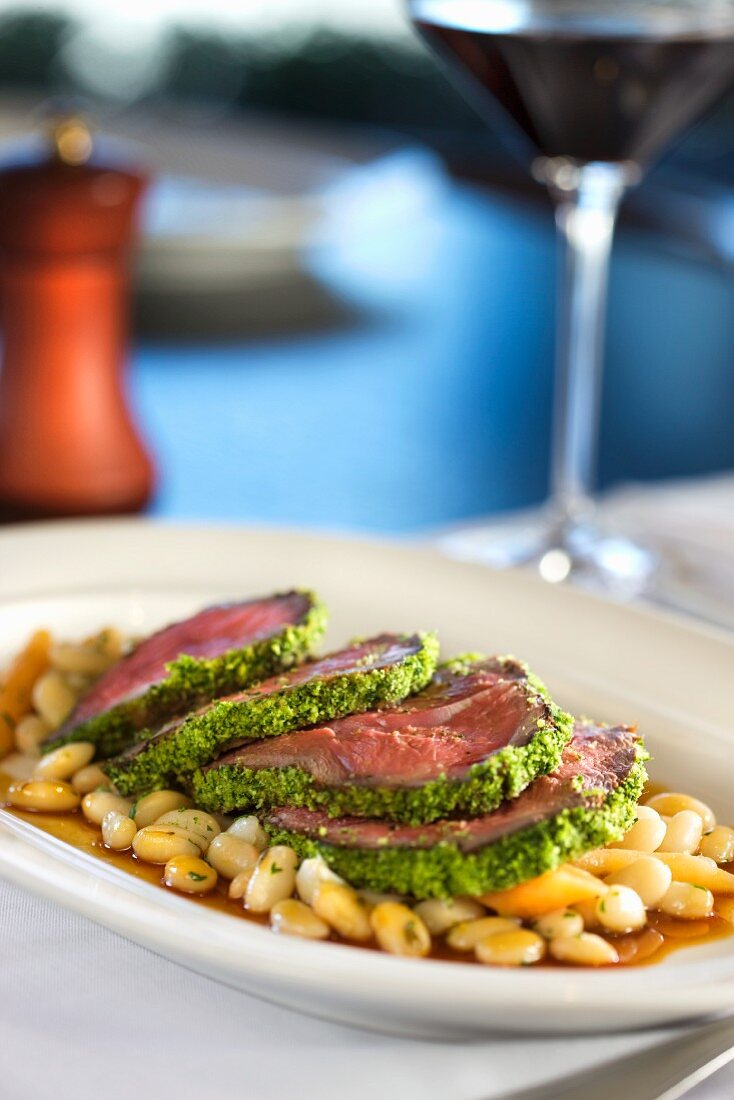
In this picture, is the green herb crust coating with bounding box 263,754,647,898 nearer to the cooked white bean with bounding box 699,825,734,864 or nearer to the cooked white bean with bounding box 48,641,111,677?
the cooked white bean with bounding box 699,825,734,864

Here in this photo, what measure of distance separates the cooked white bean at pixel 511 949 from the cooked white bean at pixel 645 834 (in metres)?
0.23

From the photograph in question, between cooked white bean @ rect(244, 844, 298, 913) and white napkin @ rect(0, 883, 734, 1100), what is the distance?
0.36 ft

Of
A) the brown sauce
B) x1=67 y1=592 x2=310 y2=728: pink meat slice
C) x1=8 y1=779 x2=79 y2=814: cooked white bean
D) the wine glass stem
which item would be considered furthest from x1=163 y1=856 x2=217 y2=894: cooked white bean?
the wine glass stem

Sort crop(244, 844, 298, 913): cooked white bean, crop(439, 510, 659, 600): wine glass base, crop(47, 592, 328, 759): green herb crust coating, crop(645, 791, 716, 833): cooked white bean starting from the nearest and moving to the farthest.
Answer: crop(244, 844, 298, 913): cooked white bean
crop(645, 791, 716, 833): cooked white bean
crop(47, 592, 328, 759): green herb crust coating
crop(439, 510, 659, 600): wine glass base

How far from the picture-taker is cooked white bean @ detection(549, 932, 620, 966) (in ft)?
4.33

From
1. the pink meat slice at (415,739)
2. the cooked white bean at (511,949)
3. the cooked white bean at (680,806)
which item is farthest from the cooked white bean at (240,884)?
the cooked white bean at (680,806)

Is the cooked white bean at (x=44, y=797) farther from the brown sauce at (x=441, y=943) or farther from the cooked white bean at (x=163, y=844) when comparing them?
the cooked white bean at (x=163, y=844)

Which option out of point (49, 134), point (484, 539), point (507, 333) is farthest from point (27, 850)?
point (507, 333)

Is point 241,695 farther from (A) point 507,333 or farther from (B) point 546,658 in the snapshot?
(A) point 507,333

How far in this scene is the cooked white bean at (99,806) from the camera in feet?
5.29

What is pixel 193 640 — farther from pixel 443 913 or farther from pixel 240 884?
pixel 443 913

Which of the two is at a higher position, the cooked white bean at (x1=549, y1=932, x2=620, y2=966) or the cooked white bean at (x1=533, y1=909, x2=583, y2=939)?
the cooked white bean at (x1=533, y1=909, x2=583, y2=939)

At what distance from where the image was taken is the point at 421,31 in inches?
96.4

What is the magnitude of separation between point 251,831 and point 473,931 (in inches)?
11.2
